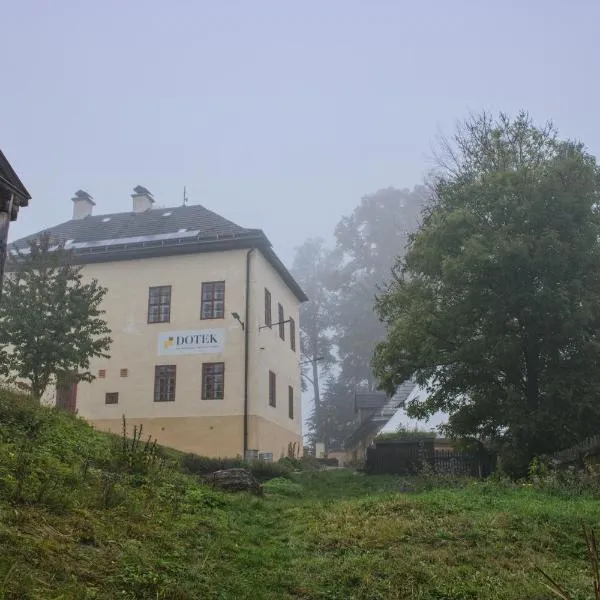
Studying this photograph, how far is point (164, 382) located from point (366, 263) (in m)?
38.4

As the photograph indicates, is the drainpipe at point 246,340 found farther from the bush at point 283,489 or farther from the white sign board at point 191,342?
the bush at point 283,489

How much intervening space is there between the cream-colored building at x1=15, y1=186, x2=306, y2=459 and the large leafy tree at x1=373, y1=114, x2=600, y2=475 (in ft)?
29.7

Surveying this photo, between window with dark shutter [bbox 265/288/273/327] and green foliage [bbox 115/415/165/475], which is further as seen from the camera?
window with dark shutter [bbox 265/288/273/327]

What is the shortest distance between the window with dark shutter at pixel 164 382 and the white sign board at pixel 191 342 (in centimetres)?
60

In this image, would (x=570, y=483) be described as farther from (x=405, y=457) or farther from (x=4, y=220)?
(x=405, y=457)

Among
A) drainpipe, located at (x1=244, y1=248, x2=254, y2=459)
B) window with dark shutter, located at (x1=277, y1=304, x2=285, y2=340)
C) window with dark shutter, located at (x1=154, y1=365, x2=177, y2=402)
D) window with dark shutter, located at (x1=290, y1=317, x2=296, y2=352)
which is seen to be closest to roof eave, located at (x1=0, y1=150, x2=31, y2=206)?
drainpipe, located at (x1=244, y1=248, x2=254, y2=459)

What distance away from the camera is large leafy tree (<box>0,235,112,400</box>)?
17578 mm

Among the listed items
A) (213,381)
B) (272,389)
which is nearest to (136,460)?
(213,381)

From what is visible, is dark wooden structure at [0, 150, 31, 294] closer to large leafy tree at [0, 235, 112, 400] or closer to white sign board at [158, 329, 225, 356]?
large leafy tree at [0, 235, 112, 400]

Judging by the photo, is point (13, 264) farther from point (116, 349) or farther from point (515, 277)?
point (515, 277)

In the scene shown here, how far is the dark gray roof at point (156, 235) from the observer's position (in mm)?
27078

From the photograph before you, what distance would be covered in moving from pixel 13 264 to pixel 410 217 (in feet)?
153

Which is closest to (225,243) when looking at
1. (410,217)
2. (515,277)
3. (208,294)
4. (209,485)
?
(208,294)

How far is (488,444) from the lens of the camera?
17.1 meters
